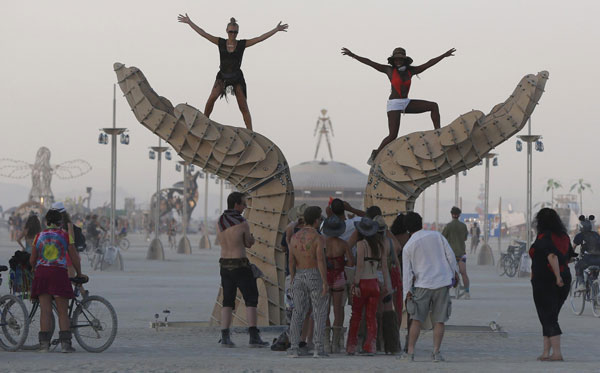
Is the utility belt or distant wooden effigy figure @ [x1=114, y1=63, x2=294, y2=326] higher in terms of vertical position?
distant wooden effigy figure @ [x1=114, y1=63, x2=294, y2=326]

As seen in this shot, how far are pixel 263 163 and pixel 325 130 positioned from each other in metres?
147

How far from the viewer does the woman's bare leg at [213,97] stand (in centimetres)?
1706

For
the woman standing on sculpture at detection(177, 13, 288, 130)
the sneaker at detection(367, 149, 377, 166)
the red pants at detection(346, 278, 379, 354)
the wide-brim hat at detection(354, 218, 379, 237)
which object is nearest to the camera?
the wide-brim hat at detection(354, 218, 379, 237)

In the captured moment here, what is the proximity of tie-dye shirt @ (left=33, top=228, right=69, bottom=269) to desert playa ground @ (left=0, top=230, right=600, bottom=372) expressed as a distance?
3.43 feet

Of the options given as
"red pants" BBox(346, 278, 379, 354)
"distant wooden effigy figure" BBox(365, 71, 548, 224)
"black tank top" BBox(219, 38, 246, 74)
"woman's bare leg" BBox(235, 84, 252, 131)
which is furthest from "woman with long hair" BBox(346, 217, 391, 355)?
"black tank top" BBox(219, 38, 246, 74)

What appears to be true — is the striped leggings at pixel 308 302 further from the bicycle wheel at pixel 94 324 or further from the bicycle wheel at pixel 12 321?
the bicycle wheel at pixel 12 321

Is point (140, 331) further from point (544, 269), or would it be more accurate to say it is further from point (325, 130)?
point (325, 130)

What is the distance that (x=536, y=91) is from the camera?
16578 mm

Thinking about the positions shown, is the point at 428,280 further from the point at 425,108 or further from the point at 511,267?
the point at 511,267

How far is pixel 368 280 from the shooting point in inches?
512

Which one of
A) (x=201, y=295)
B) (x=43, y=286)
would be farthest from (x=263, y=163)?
(x=201, y=295)

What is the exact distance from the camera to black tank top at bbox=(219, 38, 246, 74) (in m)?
17.0

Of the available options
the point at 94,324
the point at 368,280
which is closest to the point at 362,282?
the point at 368,280

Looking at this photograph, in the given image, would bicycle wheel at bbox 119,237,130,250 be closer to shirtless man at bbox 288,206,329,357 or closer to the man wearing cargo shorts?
shirtless man at bbox 288,206,329,357
